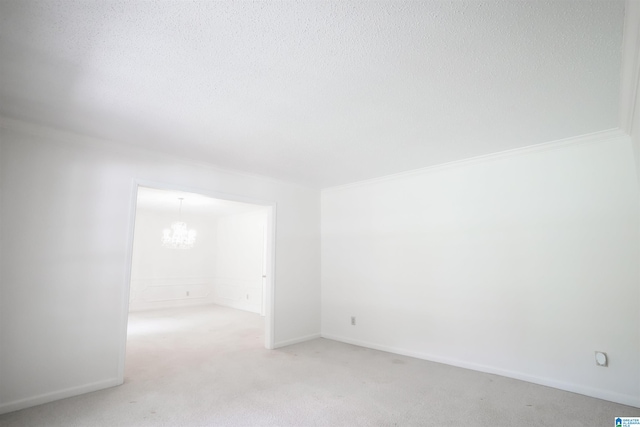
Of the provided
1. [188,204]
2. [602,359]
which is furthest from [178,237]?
[602,359]

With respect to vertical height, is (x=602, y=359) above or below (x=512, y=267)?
below

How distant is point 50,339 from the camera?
112 inches

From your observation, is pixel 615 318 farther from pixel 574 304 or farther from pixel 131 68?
pixel 131 68

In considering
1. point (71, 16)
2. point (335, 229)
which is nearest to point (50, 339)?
point (71, 16)

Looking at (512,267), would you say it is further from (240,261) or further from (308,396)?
(240,261)

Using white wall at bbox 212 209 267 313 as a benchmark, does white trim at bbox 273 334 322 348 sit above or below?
below

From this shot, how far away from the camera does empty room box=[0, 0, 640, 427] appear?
1.75 meters

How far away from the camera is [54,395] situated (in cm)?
281

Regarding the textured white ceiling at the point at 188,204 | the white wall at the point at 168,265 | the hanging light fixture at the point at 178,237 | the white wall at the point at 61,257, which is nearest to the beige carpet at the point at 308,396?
the white wall at the point at 61,257

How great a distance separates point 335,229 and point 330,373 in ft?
7.61

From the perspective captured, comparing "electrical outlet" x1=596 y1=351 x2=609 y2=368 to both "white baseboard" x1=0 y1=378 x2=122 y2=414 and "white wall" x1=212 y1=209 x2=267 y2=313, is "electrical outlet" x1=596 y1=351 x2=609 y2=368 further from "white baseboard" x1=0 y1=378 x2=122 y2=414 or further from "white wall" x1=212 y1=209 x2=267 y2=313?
"white wall" x1=212 y1=209 x2=267 y2=313

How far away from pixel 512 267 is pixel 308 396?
254 cm

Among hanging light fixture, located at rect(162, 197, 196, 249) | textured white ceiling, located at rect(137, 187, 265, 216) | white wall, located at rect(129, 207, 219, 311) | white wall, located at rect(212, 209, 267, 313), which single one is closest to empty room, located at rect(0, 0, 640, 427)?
hanging light fixture, located at rect(162, 197, 196, 249)

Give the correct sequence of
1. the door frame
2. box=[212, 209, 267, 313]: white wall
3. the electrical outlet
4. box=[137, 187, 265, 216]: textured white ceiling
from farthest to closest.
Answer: box=[212, 209, 267, 313]: white wall → box=[137, 187, 265, 216]: textured white ceiling → the door frame → the electrical outlet
